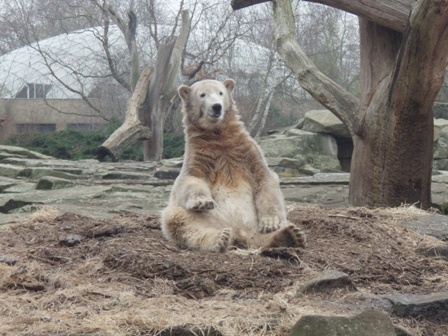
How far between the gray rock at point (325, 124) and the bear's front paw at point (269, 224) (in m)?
11.0

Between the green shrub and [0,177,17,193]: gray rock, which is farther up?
the green shrub

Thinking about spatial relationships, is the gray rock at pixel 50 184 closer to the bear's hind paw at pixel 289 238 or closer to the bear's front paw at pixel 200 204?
the bear's front paw at pixel 200 204

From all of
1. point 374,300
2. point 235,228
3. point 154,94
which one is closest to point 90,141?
point 154,94

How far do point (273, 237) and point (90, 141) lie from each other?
1591 cm

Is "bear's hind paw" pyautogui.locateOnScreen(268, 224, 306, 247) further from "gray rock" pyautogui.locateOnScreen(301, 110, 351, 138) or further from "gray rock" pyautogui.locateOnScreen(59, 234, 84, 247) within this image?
"gray rock" pyautogui.locateOnScreen(301, 110, 351, 138)

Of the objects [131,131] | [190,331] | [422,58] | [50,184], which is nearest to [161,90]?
[131,131]

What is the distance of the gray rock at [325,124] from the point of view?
16016 millimetres

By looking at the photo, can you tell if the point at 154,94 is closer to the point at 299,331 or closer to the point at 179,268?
the point at 179,268

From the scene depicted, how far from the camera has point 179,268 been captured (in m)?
4.23

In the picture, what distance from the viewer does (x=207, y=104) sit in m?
5.55

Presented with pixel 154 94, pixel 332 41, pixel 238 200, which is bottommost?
pixel 238 200

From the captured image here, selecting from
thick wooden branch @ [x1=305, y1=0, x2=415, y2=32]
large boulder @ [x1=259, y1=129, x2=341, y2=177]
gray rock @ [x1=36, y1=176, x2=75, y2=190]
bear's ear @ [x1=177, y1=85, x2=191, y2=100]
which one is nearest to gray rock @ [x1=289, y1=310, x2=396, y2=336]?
bear's ear @ [x1=177, y1=85, x2=191, y2=100]

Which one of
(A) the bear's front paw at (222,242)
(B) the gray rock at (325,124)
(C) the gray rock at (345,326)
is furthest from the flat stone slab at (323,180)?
(C) the gray rock at (345,326)

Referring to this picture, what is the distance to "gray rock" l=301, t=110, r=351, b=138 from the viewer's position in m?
16.0
